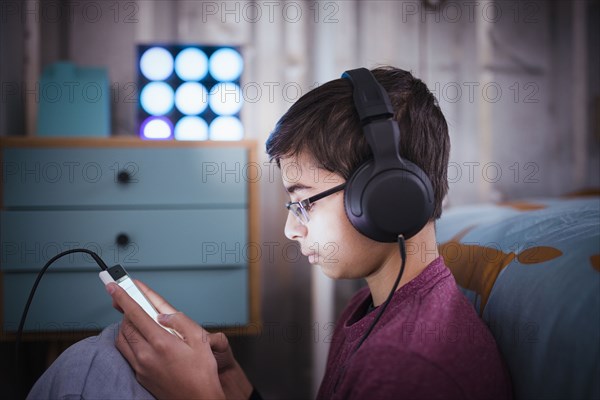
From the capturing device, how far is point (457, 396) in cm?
48

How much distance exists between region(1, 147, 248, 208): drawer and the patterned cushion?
68cm

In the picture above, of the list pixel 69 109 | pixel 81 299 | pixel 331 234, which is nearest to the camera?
pixel 331 234

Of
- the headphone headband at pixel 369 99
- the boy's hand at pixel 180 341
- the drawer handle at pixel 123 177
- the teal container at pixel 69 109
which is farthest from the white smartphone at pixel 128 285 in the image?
the teal container at pixel 69 109

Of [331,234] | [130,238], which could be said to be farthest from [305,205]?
[130,238]

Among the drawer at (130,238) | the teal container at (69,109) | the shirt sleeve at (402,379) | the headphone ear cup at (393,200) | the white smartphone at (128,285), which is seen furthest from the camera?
the teal container at (69,109)

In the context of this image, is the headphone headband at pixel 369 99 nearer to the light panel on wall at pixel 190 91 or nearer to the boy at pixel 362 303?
the boy at pixel 362 303

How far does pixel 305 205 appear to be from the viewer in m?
0.69

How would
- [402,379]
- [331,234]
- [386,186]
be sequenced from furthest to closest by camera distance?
1. [331,234]
2. [386,186]
3. [402,379]

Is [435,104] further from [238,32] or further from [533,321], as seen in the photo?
[238,32]

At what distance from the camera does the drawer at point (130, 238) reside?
116cm

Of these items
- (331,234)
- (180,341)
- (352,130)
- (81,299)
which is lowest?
(81,299)

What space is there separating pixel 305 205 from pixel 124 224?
2.28 ft

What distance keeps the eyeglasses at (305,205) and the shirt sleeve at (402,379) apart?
24cm

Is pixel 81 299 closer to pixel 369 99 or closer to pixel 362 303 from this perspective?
pixel 362 303
